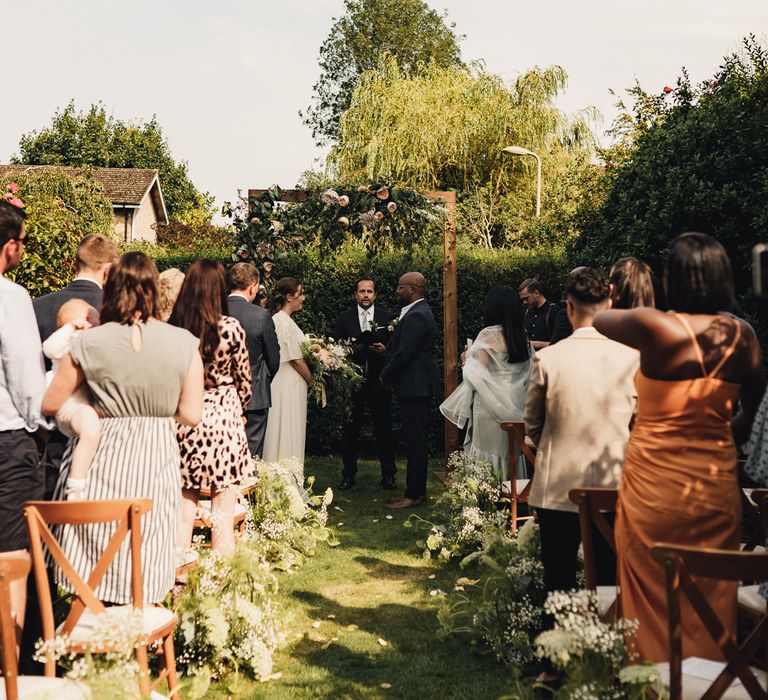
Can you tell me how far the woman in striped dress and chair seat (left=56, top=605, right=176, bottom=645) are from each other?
0.39 feet

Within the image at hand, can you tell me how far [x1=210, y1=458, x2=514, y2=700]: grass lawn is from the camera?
4316mm

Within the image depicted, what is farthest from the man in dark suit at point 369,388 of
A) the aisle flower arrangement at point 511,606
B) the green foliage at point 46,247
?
the aisle flower arrangement at point 511,606

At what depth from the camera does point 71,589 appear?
3383mm

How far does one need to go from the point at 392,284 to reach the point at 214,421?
7.04 metres

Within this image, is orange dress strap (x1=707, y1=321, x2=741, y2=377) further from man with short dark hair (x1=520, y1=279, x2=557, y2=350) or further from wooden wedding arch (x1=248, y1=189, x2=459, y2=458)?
wooden wedding arch (x1=248, y1=189, x2=459, y2=458)

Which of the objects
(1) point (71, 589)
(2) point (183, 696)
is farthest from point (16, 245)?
(2) point (183, 696)

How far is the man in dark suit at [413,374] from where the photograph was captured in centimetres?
841

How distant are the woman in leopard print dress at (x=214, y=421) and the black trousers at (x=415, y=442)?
3525mm

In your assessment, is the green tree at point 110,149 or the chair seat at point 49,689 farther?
the green tree at point 110,149

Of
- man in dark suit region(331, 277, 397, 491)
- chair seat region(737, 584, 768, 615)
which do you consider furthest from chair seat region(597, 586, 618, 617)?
man in dark suit region(331, 277, 397, 491)

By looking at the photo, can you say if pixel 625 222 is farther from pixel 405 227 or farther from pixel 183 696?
pixel 183 696

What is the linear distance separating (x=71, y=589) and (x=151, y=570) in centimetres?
39

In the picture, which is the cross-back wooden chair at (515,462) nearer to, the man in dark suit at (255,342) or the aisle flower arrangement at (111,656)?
the man in dark suit at (255,342)

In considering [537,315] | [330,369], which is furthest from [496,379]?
[537,315]
